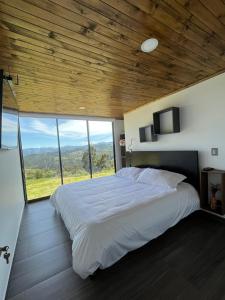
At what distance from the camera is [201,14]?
1.33 meters

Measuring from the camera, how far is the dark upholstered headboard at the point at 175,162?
2.81 metres

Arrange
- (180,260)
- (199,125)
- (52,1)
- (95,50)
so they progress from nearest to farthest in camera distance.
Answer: (52,1), (95,50), (180,260), (199,125)

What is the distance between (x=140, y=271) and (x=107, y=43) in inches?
98.1

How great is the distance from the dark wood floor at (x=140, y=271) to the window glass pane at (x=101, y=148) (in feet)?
10.1

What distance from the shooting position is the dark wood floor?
1462 millimetres

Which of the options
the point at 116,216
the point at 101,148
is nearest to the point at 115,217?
the point at 116,216

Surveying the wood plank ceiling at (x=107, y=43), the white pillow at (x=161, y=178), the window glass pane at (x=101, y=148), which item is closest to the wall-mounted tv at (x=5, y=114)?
the wood plank ceiling at (x=107, y=43)

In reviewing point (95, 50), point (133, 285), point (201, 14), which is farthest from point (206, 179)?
point (95, 50)

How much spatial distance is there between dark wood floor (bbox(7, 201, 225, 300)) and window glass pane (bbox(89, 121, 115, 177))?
307 centimetres

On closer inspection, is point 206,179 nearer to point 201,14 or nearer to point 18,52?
point 201,14

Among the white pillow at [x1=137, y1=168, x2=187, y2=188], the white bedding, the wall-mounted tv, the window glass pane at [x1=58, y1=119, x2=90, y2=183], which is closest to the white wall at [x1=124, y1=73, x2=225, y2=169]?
the white pillow at [x1=137, y1=168, x2=187, y2=188]

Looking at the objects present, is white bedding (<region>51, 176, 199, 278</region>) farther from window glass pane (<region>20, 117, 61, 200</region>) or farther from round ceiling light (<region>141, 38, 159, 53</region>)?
window glass pane (<region>20, 117, 61, 200</region>)

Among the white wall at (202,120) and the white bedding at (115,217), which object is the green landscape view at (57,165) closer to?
the white bedding at (115,217)

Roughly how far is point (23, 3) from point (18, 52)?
2.05ft
